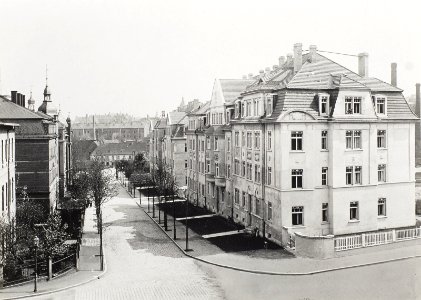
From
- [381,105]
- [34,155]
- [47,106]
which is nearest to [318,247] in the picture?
[381,105]

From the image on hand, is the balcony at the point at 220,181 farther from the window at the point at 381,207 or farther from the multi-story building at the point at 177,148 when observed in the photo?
the multi-story building at the point at 177,148

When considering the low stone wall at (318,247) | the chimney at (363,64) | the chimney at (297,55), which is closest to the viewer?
the low stone wall at (318,247)

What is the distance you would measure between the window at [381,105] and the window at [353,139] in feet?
9.09

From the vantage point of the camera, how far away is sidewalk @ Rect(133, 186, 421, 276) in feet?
97.5

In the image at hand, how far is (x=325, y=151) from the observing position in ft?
120

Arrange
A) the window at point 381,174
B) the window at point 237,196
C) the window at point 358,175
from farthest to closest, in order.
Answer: the window at point 237,196 → the window at point 381,174 → the window at point 358,175

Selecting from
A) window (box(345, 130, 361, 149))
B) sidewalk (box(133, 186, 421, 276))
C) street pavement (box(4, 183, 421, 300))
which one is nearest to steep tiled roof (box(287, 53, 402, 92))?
window (box(345, 130, 361, 149))

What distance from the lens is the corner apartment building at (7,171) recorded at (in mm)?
30469

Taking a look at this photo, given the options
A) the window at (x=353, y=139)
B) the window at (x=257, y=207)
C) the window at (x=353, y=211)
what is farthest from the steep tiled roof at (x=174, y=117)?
the window at (x=353, y=211)

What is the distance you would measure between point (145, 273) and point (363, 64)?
25.1 metres

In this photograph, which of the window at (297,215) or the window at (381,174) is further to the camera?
the window at (381,174)

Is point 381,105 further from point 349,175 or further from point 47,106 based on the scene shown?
point 47,106

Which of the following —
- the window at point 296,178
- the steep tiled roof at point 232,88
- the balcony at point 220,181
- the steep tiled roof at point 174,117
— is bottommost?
the balcony at point 220,181

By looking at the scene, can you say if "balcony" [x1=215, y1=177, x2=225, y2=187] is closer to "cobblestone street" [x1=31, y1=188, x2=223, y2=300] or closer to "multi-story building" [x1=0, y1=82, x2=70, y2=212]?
"cobblestone street" [x1=31, y1=188, x2=223, y2=300]
